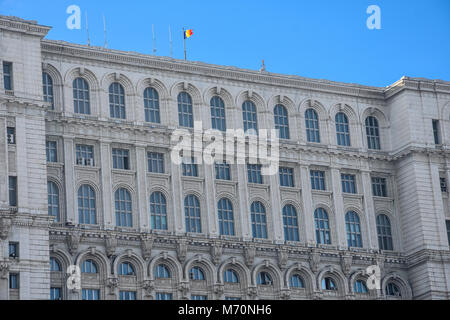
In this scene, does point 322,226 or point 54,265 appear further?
point 322,226

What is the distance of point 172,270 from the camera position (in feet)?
299

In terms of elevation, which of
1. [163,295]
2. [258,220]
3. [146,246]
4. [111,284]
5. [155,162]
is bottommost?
[163,295]

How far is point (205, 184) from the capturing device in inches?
3718

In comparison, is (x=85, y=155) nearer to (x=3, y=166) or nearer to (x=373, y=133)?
(x=3, y=166)

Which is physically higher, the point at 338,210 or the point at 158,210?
the point at 338,210

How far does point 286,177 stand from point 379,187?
8455mm

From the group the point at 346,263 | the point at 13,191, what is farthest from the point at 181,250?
the point at 346,263

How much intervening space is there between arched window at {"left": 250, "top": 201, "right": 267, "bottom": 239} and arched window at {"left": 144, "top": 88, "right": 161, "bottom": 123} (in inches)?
368

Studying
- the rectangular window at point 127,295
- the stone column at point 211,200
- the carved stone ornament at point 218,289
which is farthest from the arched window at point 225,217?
the rectangular window at point 127,295

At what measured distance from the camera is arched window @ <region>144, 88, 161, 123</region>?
3728 inches

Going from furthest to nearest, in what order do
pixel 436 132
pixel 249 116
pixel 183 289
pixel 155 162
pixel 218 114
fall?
pixel 436 132
pixel 249 116
pixel 218 114
pixel 155 162
pixel 183 289

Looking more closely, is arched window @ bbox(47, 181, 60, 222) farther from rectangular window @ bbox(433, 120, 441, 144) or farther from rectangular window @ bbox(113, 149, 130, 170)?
rectangular window @ bbox(433, 120, 441, 144)
